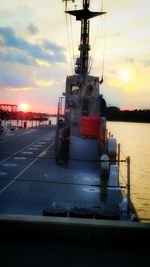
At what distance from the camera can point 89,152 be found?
26.1m

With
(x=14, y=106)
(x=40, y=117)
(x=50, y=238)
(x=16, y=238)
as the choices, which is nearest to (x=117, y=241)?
(x=50, y=238)

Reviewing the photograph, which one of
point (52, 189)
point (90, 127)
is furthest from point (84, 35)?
point (52, 189)

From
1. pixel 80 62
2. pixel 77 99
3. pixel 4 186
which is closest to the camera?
pixel 4 186

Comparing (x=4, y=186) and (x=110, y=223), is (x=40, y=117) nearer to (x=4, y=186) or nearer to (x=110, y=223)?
(x=4, y=186)

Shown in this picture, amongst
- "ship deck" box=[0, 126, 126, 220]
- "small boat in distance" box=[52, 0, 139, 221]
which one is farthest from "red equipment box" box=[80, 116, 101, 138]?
"ship deck" box=[0, 126, 126, 220]

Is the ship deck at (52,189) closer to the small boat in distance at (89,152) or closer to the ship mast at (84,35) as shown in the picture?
the small boat in distance at (89,152)

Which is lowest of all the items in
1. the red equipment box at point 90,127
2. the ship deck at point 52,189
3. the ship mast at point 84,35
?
the ship deck at point 52,189

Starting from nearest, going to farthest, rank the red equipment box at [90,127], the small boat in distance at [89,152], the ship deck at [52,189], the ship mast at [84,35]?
the ship deck at [52,189] → the small boat in distance at [89,152] → the red equipment box at [90,127] → the ship mast at [84,35]

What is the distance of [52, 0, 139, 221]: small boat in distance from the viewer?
14600 mm

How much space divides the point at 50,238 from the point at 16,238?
1.62ft

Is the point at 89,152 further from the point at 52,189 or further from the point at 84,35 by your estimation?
the point at 84,35

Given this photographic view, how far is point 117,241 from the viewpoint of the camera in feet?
17.2

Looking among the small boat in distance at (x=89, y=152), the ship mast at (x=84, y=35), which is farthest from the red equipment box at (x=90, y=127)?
the ship mast at (x=84, y=35)

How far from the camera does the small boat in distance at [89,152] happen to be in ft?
47.9
